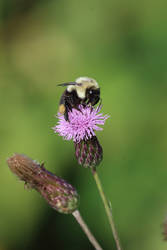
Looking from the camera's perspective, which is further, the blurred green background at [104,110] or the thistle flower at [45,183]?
the blurred green background at [104,110]

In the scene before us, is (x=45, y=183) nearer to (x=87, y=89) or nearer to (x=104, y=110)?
(x=87, y=89)

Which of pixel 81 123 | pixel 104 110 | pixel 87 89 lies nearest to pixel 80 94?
pixel 87 89

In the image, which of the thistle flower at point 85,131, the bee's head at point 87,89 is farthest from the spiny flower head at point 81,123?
the bee's head at point 87,89

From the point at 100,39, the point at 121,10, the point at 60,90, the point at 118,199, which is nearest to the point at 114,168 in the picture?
the point at 118,199

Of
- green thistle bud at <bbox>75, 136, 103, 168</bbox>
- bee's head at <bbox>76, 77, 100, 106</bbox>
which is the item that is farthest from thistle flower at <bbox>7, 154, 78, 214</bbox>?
bee's head at <bbox>76, 77, 100, 106</bbox>

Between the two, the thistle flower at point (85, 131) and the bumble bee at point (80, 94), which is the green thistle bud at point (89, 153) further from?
the bumble bee at point (80, 94)

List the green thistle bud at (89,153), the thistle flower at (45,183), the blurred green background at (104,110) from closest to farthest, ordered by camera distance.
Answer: the thistle flower at (45,183), the green thistle bud at (89,153), the blurred green background at (104,110)

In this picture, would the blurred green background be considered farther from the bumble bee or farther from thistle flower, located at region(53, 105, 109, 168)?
the bumble bee

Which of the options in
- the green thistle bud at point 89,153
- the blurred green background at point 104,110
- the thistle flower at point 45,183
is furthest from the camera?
the blurred green background at point 104,110
